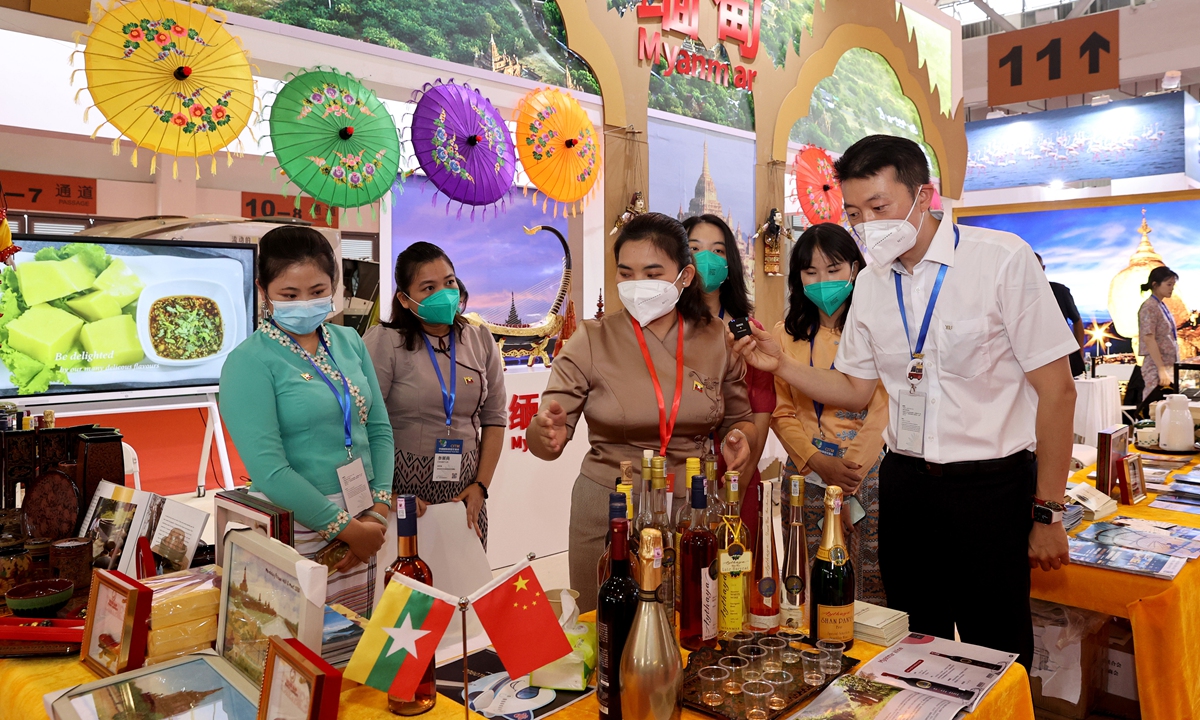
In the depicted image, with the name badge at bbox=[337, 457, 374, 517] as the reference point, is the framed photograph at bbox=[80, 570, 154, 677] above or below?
below

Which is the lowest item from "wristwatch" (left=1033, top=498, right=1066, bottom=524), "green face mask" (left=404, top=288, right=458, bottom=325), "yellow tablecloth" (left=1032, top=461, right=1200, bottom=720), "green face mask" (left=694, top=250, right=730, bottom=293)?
"yellow tablecloth" (left=1032, top=461, right=1200, bottom=720)

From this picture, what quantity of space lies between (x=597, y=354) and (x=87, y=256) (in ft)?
9.52

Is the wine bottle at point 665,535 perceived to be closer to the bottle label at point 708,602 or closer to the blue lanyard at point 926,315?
the bottle label at point 708,602

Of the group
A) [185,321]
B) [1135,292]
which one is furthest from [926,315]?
[1135,292]

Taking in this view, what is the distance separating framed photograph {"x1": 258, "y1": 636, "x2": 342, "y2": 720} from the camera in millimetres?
1005

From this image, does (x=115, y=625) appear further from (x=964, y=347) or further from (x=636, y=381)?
(x=964, y=347)

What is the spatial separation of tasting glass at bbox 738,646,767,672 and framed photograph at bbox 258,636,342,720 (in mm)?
704

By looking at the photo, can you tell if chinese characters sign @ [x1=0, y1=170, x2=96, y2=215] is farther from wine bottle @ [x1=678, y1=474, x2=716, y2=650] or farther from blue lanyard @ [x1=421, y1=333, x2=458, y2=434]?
wine bottle @ [x1=678, y1=474, x2=716, y2=650]

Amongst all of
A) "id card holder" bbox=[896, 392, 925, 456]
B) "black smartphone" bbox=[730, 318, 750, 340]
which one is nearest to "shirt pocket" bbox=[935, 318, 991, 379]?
"id card holder" bbox=[896, 392, 925, 456]

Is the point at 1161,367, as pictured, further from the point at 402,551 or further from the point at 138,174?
the point at 138,174

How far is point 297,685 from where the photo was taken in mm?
1048

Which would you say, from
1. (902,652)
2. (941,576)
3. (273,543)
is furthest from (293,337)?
(941,576)

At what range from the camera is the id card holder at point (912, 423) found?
2033 mm

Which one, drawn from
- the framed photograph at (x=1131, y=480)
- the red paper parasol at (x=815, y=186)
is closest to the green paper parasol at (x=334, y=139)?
the framed photograph at (x=1131, y=480)
